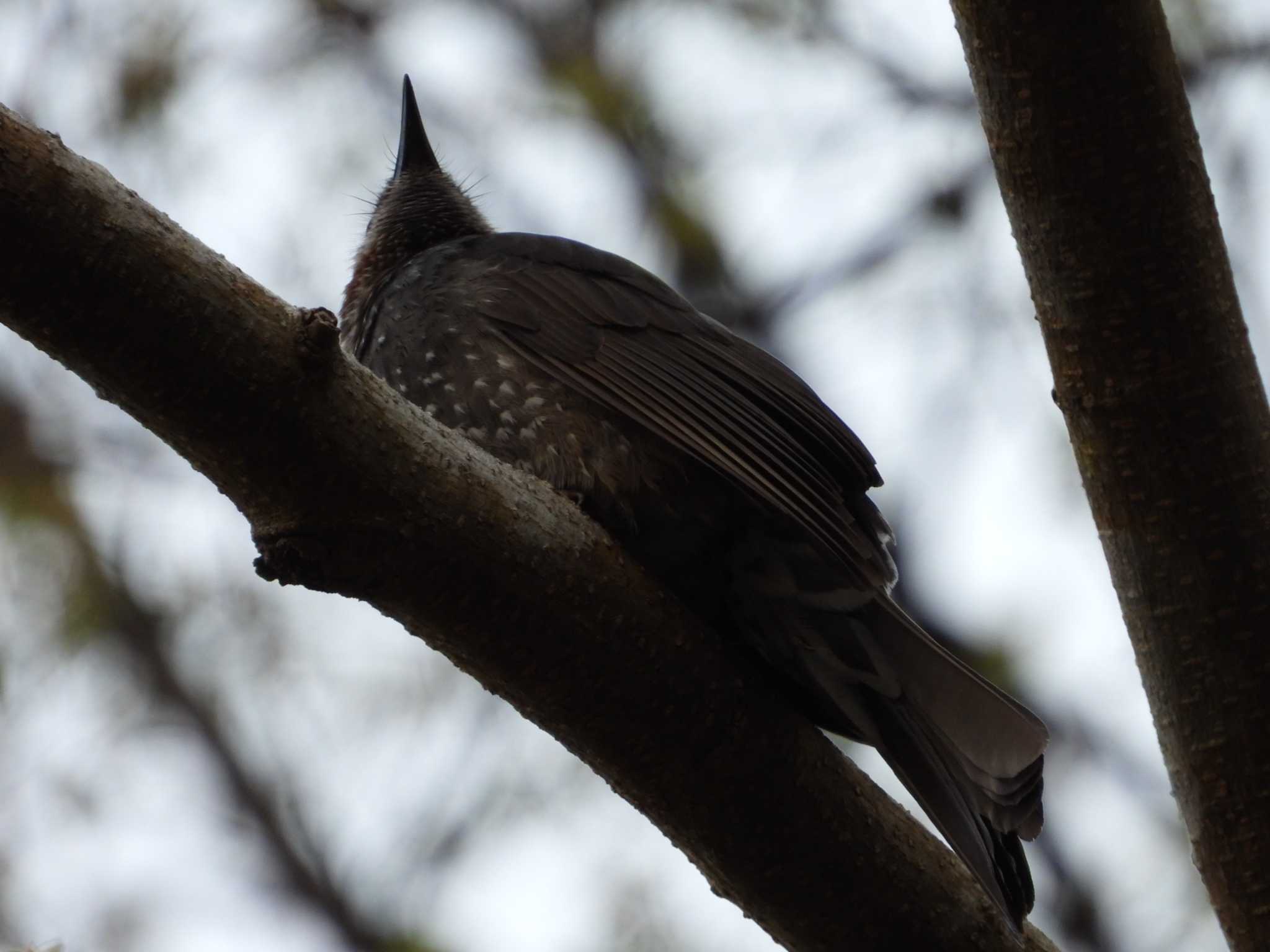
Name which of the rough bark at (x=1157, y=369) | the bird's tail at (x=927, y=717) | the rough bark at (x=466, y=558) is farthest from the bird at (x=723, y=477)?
the rough bark at (x=1157, y=369)

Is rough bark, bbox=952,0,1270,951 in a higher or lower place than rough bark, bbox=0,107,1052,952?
higher

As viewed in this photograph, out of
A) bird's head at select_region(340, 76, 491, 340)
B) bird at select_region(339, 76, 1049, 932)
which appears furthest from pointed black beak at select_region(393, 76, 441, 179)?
bird at select_region(339, 76, 1049, 932)

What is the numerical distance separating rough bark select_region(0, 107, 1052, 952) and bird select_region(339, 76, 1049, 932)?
0.15 meters

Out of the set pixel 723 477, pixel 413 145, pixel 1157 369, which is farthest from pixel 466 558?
pixel 413 145

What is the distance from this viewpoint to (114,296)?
2.05 metres

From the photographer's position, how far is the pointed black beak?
4961 mm

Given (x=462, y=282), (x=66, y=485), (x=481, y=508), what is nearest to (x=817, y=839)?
(x=481, y=508)

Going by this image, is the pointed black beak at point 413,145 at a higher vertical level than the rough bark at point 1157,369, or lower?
higher

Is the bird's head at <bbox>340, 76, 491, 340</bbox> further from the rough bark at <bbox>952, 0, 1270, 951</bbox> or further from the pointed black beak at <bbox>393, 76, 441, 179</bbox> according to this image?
the rough bark at <bbox>952, 0, 1270, 951</bbox>

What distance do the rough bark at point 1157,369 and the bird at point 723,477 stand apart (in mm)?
321

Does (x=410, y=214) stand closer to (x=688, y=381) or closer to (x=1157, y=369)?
(x=688, y=381)

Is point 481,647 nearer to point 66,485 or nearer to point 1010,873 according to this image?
point 1010,873

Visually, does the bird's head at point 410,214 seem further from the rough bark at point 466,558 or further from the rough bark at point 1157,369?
the rough bark at point 1157,369

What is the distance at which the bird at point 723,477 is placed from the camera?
8.79 ft
